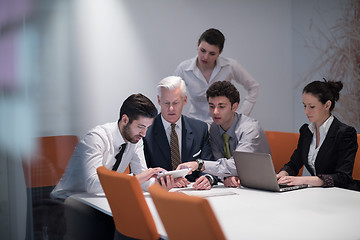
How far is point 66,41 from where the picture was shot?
3.69 metres

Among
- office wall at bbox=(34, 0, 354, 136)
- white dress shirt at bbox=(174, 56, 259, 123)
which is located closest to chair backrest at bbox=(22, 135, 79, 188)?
office wall at bbox=(34, 0, 354, 136)

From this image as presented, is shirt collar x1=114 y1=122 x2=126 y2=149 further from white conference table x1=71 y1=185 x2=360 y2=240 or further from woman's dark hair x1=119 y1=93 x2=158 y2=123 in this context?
white conference table x1=71 y1=185 x2=360 y2=240

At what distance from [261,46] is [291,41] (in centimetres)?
57

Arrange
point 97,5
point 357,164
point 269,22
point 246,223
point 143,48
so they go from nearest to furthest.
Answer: point 246,223 → point 357,164 → point 97,5 → point 143,48 → point 269,22

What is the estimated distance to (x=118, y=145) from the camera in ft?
11.1

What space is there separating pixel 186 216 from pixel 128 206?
62 cm

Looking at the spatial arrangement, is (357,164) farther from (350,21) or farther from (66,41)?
(350,21)

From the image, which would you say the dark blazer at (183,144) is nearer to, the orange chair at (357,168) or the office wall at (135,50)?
the office wall at (135,50)

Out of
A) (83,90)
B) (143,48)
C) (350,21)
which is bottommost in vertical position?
(83,90)

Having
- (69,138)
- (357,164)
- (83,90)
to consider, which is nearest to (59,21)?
(83,90)

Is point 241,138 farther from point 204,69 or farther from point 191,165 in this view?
point 204,69

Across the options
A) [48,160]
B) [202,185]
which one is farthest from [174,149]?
[48,160]

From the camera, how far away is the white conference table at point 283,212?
2.12m

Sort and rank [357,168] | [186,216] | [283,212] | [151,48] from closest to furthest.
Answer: [186,216]
[283,212]
[357,168]
[151,48]
